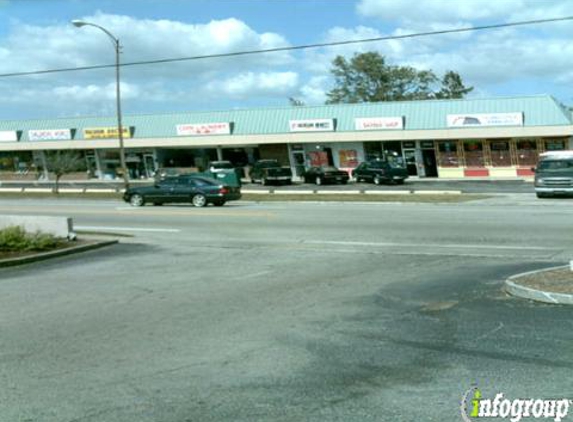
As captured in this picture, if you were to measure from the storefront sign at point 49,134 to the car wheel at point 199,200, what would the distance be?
126ft

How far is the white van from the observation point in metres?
31.5

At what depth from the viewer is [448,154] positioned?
52.2 metres

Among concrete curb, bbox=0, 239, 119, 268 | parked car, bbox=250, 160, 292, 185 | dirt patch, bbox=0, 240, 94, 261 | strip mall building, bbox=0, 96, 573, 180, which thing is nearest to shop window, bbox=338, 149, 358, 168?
strip mall building, bbox=0, 96, 573, 180

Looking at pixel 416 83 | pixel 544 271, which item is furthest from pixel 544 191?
pixel 416 83

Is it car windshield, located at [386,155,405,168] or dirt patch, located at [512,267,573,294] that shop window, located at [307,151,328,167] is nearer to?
car windshield, located at [386,155,405,168]

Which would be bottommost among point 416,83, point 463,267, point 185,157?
point 463,267

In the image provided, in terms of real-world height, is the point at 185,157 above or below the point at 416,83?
below

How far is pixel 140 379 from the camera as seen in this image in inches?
248

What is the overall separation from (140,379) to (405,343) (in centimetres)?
253

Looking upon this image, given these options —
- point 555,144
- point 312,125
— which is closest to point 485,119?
point 555,144

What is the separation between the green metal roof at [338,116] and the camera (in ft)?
158

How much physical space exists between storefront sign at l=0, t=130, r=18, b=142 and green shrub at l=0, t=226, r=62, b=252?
187 ft

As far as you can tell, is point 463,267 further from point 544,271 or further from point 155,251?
point 155,251

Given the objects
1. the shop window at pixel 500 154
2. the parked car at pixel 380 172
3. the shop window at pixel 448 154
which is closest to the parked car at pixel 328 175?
the parked car at pixel 380 172
